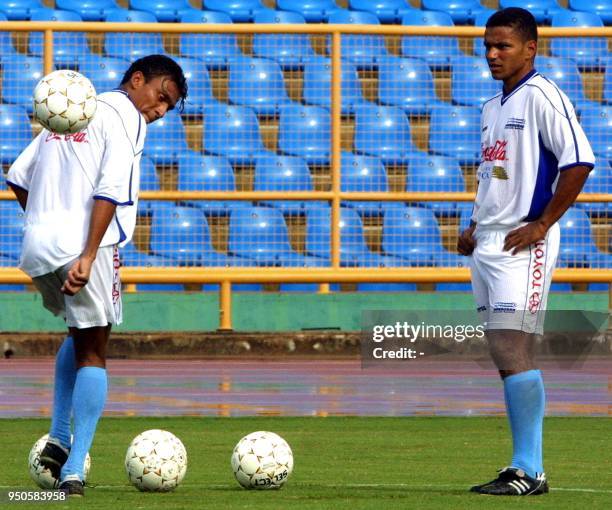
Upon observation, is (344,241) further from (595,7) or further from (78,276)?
(78,276)

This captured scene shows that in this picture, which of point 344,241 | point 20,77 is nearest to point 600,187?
point 344,241

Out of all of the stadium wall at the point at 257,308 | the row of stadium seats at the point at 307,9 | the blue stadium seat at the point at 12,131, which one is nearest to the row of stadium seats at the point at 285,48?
the blue stadium seat at the point at 12,131

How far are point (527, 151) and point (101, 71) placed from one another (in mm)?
11839

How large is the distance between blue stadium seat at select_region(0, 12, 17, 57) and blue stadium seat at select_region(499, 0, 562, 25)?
26.3 ft

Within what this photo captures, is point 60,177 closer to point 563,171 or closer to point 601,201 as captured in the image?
point 563,171

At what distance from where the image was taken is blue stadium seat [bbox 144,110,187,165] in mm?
18562

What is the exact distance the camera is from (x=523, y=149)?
6898 mm

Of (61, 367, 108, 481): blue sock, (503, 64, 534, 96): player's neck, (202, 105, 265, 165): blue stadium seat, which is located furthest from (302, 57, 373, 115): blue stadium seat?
(61, 367, 108, 481): blue sock

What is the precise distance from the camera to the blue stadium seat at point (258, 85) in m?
18.5

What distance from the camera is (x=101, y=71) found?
59.7ft

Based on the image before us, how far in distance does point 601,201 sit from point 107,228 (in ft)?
40.3

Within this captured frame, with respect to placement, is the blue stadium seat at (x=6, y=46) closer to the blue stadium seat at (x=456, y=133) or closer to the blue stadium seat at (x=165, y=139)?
the blue stadium seat at (x=165, y=139)

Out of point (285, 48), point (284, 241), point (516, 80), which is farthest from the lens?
point (285, 48)

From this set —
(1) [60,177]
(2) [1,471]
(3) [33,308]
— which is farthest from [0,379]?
(1) [60,177]
